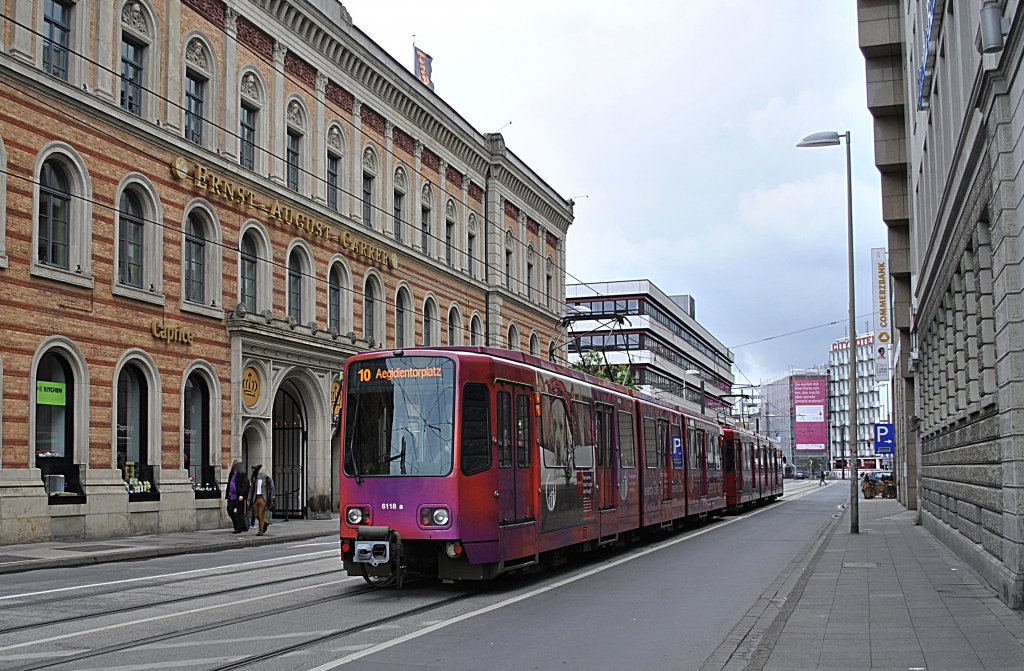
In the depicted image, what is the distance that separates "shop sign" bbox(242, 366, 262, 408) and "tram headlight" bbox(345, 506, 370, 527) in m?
17.8

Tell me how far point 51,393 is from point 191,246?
21.9 feet

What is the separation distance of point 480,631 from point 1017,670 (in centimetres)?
483

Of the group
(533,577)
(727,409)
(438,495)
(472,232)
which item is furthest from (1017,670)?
(727,409)

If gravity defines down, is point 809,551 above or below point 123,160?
below

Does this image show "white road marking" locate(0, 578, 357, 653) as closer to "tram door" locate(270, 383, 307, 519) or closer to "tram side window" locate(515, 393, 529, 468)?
"tram side window" locate(515, 393, 529, 468)

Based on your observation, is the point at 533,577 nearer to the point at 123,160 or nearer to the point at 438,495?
the point at 438,495

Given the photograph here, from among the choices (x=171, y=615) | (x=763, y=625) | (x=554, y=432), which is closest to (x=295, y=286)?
(x=554, y=432)

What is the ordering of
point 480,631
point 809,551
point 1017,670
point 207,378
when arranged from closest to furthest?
1. point 1017,670
2. point 480,631
3. point 809,551
4. point 207,378

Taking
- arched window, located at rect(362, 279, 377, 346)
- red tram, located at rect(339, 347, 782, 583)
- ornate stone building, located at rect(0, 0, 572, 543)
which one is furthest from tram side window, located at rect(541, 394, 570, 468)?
arched window, located at rect(362, 279, 377, 346)

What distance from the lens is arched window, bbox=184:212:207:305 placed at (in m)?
29.8

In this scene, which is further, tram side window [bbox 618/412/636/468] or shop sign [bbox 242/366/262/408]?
shop sign [bbox 242/366/262/408]

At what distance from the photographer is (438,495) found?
14.1 metres

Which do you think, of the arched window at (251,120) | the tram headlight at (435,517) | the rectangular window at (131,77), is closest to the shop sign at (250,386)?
Result: the arched window at (251,120)

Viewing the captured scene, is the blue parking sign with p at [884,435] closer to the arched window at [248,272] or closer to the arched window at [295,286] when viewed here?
the arched window at [295,286]
